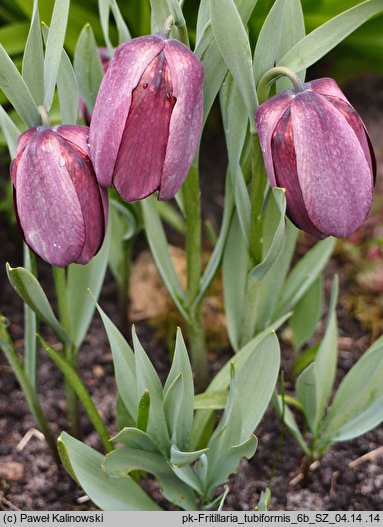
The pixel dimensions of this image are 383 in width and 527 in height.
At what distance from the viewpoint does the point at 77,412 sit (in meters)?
1.25

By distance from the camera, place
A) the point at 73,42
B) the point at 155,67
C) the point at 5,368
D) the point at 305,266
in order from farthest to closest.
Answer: the point at 73,42 → the point at 5,368 → the point at 305,266 → the point at 155,67

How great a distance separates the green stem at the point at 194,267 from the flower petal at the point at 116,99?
222 mm

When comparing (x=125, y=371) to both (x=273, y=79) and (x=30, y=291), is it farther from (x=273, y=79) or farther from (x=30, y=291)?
(x=273, y=79)

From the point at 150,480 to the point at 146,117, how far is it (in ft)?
2.14

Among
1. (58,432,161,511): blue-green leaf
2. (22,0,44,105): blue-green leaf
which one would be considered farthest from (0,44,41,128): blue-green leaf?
(58,432,161,511): blue-green leaf

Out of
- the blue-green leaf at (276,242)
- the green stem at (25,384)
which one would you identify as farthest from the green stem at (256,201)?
the green stem at (25,384)

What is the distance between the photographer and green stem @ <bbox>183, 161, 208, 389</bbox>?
1.09 meters

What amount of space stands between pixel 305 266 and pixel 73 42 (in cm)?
69

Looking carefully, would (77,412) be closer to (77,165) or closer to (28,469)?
(28,469)

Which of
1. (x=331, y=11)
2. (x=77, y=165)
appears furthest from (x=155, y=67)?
(x=331, y=11)

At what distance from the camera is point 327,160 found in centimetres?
83

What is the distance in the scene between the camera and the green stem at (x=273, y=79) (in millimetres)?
864

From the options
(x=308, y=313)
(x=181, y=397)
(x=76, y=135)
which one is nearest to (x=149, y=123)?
(x=76, y=135)

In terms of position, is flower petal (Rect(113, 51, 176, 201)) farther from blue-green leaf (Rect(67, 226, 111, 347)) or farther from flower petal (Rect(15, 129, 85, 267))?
blue-green leaf (Rect(67, 226, 111, 347))
